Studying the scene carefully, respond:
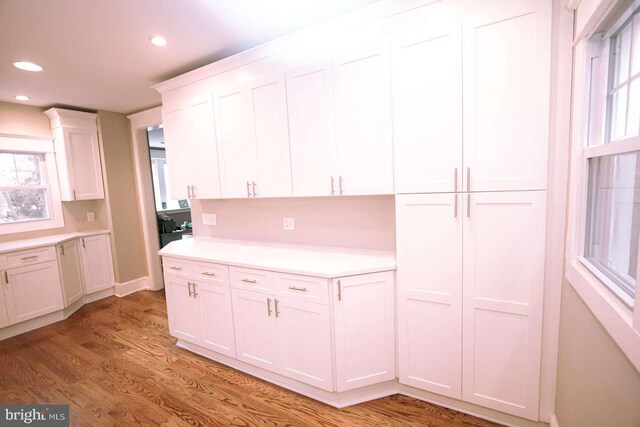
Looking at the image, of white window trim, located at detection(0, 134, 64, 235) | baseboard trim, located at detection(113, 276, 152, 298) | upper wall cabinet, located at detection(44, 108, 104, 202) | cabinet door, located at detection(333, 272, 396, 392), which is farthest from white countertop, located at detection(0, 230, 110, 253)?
cabinet door, located at detection(333, 272, 396, 392)

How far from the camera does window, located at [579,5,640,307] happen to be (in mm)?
1007

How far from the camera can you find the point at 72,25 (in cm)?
200

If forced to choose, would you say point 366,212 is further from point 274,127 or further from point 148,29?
point 148,29

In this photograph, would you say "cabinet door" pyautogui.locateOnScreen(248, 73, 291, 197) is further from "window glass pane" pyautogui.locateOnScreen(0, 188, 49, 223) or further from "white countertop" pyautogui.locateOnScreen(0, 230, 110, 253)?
"window glass pane" pyautogui.locateOnScreen(0, 188, 49, 223)

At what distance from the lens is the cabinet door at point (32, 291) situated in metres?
3.22

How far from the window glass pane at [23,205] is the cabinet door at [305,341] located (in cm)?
377

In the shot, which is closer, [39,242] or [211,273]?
[211,273]

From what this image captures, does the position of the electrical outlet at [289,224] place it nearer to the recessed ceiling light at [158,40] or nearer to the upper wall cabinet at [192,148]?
the upper wall cabinet at [192,148]

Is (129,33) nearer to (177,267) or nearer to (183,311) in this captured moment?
(177,267)

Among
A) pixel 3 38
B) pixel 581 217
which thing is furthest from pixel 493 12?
pixel 3 38

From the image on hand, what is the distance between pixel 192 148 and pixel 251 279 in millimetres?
1464

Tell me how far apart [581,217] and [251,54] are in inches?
94.6

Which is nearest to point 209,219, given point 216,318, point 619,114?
point 216,318

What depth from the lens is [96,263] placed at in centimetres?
417
